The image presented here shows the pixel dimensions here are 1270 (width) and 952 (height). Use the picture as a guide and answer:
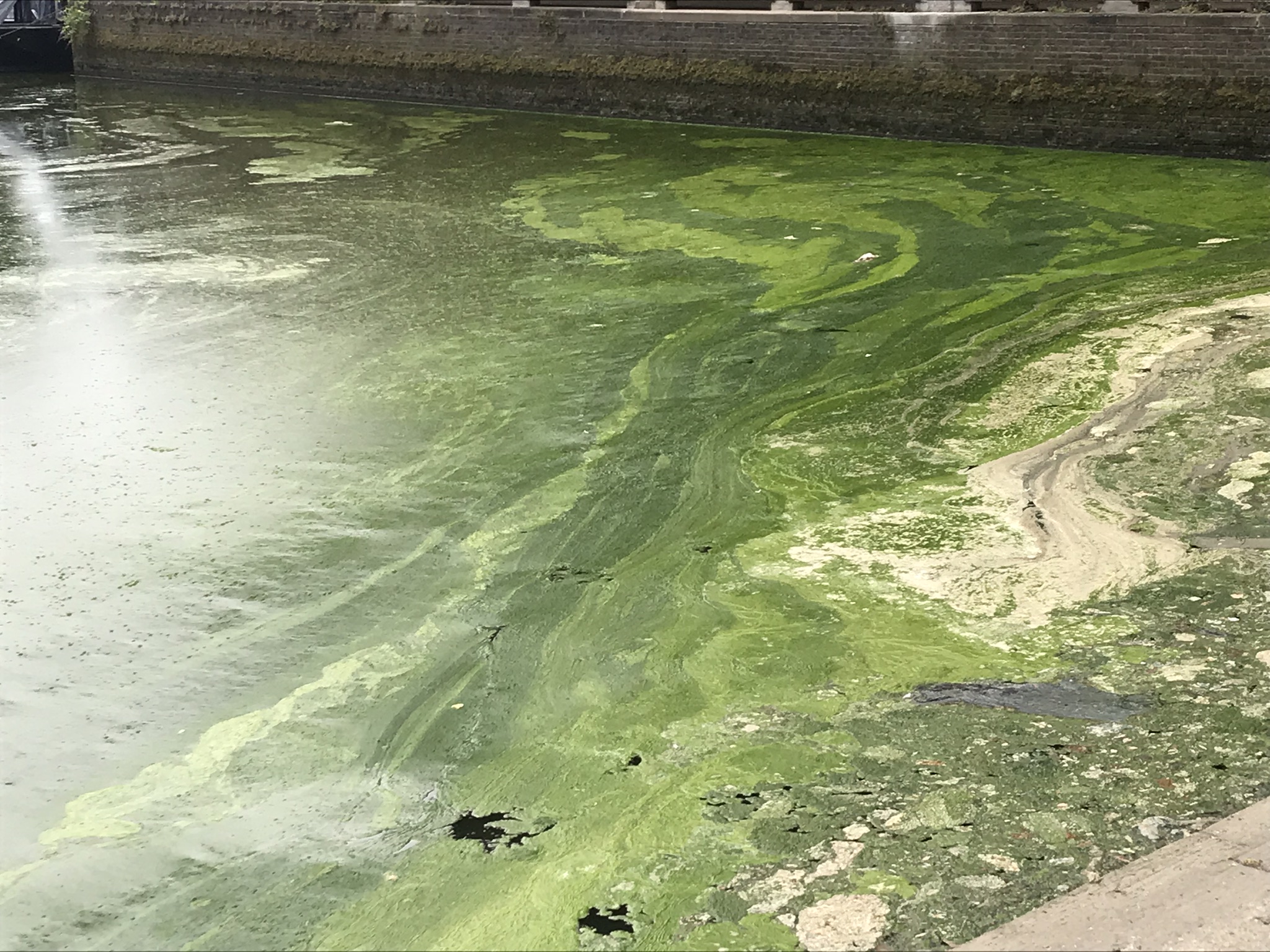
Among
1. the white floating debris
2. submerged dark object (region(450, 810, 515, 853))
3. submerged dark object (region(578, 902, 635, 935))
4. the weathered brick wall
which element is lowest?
submerged dark object (region(578, 902, 635, 935))

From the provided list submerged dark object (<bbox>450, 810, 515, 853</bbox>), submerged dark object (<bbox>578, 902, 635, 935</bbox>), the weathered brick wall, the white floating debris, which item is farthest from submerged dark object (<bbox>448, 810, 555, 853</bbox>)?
the weathered brick wall

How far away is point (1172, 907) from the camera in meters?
2.17

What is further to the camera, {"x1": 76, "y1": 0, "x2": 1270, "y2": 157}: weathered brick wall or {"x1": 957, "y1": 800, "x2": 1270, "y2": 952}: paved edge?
{"x1": 76, "y1": 0, "x2": 1270, "y2": 157}: weathered brick wall

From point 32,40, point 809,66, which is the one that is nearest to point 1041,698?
point 809,66

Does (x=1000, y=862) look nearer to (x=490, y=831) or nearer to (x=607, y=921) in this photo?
(x=607, y=921)

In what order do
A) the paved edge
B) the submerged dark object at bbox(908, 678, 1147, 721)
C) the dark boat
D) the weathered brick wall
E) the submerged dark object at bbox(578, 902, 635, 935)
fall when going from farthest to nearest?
1. the dark boat
2. the weathered brick wall
3. the submerged dark object at bbox(908, 678, 1147, 721)
4. the submerged dark object at bbox(578, 902, 635, 935)
5. the paved edge

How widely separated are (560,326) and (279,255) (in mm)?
2079

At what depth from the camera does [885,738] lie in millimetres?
2811

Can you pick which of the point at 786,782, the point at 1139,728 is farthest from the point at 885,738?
the point at 1139,728

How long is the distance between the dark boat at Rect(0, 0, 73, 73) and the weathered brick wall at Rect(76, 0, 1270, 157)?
2997 millimetres

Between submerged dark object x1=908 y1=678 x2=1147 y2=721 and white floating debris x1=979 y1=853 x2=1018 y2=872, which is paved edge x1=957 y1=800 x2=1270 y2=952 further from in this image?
submerged dark object x1=908 y1=678 x2=1147 y2=721

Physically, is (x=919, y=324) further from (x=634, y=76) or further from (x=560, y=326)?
(x=634, y=76)

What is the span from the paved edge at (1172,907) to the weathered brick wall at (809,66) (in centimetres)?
663

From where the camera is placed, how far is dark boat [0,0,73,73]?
55.0 ft
